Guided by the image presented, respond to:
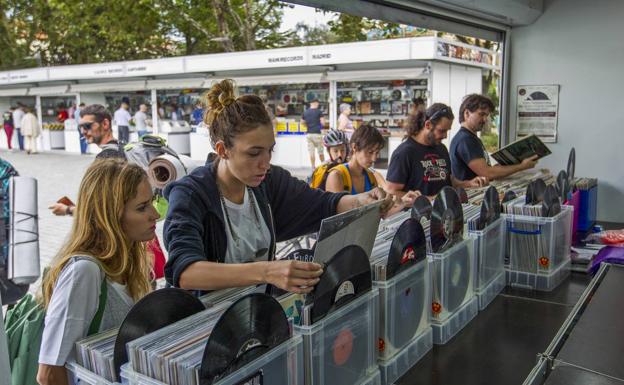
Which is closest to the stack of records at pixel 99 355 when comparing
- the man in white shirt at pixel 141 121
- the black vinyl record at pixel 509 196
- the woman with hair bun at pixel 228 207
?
the woman with hair bun at pixel 228 207

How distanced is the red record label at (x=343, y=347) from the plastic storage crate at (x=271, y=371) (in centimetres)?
14

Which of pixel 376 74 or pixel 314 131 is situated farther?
pixel 314 131

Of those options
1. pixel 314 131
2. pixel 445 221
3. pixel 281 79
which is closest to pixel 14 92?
pixel 281 79

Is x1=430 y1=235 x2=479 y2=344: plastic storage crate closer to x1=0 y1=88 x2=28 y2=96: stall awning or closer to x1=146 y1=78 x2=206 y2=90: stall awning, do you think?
x1=146 y1=78 x2=206 y2=90: stall awning

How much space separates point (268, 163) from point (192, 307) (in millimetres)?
560

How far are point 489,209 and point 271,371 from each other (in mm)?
1337

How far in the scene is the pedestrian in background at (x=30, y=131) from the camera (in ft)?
56.0

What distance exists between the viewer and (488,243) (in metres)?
2.06

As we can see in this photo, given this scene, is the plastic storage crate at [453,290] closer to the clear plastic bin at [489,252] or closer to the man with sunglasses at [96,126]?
the clear plastic bin at [489,252]

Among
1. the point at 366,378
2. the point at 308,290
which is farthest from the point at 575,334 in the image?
the point at 308,290

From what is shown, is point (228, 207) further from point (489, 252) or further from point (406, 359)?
point (489, 252)

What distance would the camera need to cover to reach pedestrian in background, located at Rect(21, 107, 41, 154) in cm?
1708

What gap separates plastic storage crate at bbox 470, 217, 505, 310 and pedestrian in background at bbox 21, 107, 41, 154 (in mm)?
17771

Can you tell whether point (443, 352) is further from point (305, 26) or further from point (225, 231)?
point (305, 26)
